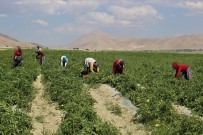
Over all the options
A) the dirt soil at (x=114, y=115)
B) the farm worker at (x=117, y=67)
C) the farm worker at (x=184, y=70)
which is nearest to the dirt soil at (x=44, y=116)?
the dirt soil at (x=114, y=115)

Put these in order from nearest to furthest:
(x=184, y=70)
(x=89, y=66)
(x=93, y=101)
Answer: (x=93, y=101)
(x=184, y=70)
(x=89, y=66)

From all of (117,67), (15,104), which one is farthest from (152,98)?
(117,67)

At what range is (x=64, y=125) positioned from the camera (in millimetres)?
10547

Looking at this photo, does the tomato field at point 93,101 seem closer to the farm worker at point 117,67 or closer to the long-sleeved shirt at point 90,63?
the farm worker at point 117,67

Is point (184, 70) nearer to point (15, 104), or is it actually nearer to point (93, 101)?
point (93, 101)

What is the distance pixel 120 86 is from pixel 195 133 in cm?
757

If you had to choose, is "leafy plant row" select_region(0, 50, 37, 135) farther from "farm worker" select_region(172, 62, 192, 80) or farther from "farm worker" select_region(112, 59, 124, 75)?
"farm worker" select_region(172, 62, 192, 80)

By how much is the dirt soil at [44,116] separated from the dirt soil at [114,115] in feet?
4.71

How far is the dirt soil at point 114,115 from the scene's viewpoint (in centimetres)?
1167

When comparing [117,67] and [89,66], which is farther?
[89,66]

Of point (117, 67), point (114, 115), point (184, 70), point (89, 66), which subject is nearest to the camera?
point (114, 115)

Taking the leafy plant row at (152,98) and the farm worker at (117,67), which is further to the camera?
the farm worker at (117,67)

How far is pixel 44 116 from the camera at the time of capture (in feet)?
42.8

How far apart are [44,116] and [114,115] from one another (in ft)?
7.54
